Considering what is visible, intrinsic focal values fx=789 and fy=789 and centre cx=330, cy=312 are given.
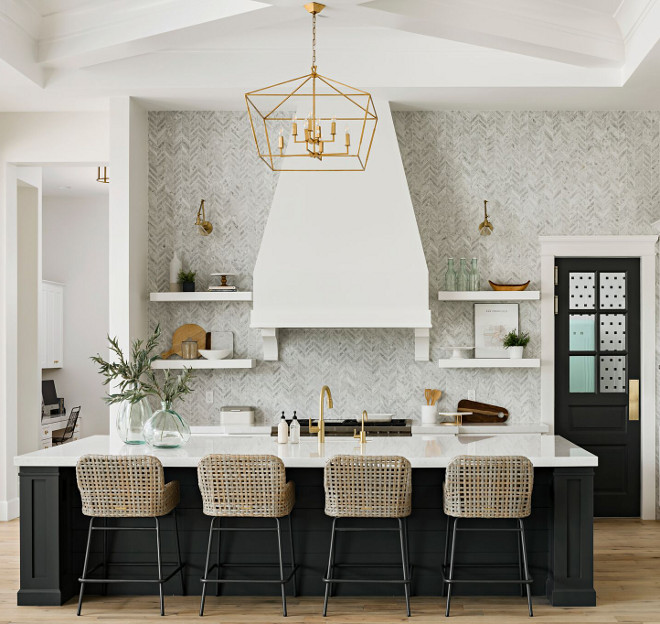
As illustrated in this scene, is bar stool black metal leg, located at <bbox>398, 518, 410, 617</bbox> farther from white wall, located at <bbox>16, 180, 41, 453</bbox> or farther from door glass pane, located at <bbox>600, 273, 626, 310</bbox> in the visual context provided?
white wall, located at <bbox>16, 180, 41, 453</bbox>

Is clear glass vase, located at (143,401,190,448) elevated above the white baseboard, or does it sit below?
above

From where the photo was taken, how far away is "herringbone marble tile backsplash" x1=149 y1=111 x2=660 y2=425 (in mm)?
6305

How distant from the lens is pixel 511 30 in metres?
5.13

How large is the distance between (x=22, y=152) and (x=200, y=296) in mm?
1911

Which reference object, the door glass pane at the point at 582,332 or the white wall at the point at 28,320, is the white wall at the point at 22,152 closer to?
the white wall at the point at 28,320

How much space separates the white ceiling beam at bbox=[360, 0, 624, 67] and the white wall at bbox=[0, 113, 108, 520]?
2.72 meters

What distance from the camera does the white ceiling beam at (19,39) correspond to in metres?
5.06

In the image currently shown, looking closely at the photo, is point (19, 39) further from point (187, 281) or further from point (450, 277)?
point (450, 277)

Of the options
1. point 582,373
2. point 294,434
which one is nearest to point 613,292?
point 582,373

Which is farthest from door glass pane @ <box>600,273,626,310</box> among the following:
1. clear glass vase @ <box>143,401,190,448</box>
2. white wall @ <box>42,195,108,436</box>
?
white wall @ <box>42,195,108,436</box>

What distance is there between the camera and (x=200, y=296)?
6.11 metres

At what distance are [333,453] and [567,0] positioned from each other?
3255 mm

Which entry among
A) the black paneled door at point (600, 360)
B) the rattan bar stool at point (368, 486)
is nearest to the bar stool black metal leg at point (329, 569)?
the rattan bar stool at point (368, 486)

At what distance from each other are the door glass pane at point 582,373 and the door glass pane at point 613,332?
0.51 feet
